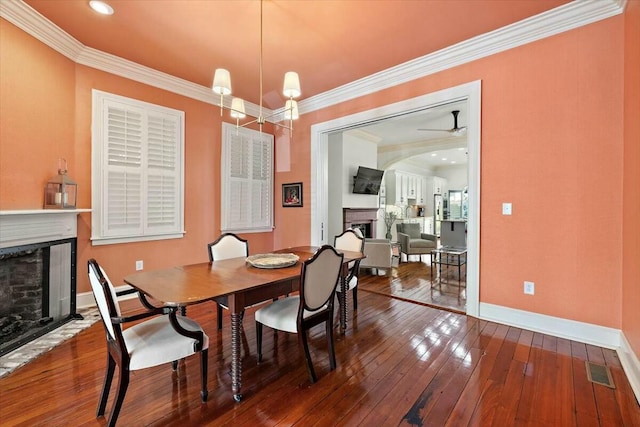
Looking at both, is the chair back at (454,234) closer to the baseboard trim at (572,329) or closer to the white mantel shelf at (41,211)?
the baseboard trim at (572,329)

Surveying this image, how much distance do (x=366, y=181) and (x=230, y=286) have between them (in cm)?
473

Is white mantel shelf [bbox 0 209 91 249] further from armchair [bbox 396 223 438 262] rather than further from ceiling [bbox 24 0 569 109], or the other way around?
armchair [bbox 396 223 438 262]

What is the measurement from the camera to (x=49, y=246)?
270 cm

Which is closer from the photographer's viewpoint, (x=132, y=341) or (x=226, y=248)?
(x=132, y=341)

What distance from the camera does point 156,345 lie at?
5.13 ft

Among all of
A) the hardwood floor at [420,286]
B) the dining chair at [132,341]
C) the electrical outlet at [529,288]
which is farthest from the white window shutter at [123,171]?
the electrical outlet at [529,288]

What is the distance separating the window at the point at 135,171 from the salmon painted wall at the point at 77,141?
3.6 inches

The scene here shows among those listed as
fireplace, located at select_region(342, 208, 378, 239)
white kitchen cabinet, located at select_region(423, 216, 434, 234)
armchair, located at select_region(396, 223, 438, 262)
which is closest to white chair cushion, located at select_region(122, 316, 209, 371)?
fireplace, located at select_region(342, 208, 378, 239)

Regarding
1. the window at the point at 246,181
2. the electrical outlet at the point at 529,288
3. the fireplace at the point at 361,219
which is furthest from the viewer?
the fireplace at the point at 361,219

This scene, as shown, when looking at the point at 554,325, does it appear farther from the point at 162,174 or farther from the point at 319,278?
the point at 162,174

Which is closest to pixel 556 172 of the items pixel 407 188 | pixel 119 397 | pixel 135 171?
pixel 119 397

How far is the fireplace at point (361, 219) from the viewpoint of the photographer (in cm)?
570

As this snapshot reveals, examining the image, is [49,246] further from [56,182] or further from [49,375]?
[49,375]

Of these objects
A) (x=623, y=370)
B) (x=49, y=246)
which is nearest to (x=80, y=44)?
(x=49, y=246)
